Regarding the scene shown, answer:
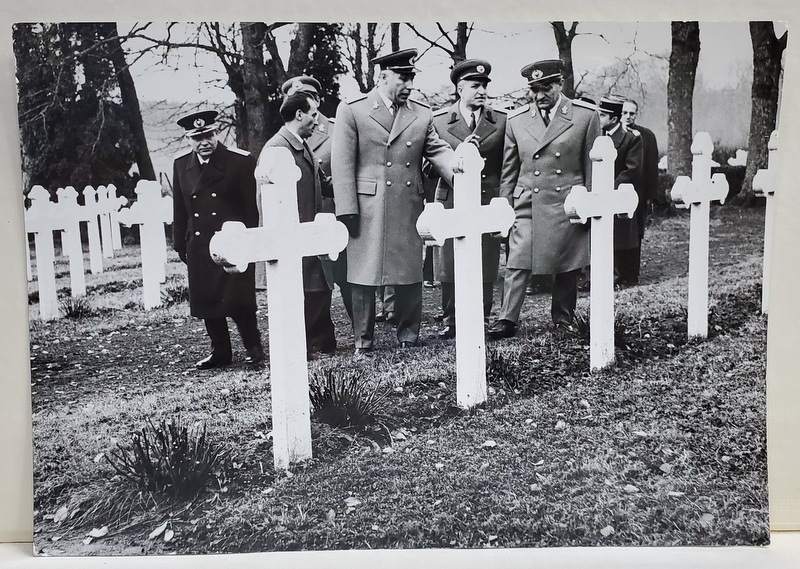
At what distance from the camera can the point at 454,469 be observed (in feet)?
13.4

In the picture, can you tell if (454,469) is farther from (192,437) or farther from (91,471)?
(91,471)

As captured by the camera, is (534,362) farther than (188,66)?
Yes

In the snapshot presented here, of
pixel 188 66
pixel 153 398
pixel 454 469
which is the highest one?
pixel 188 66

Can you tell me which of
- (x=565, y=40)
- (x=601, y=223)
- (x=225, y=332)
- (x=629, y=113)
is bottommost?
(x=225, y=332)

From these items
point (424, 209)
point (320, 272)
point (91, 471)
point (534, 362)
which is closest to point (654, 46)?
point (424, 209)

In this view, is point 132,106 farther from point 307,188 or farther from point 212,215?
point 307,188

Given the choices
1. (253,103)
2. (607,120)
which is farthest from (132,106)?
(607,120)

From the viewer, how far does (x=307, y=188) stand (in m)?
3.98

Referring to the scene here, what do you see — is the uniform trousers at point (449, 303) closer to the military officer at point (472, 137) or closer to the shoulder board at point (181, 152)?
the military officer at point (472, 137)

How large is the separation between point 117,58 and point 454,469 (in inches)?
103

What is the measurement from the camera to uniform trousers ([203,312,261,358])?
13.4ft

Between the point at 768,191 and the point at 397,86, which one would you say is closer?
the point at 397,86

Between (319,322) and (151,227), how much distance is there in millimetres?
972

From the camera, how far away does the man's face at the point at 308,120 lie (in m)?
3.97
